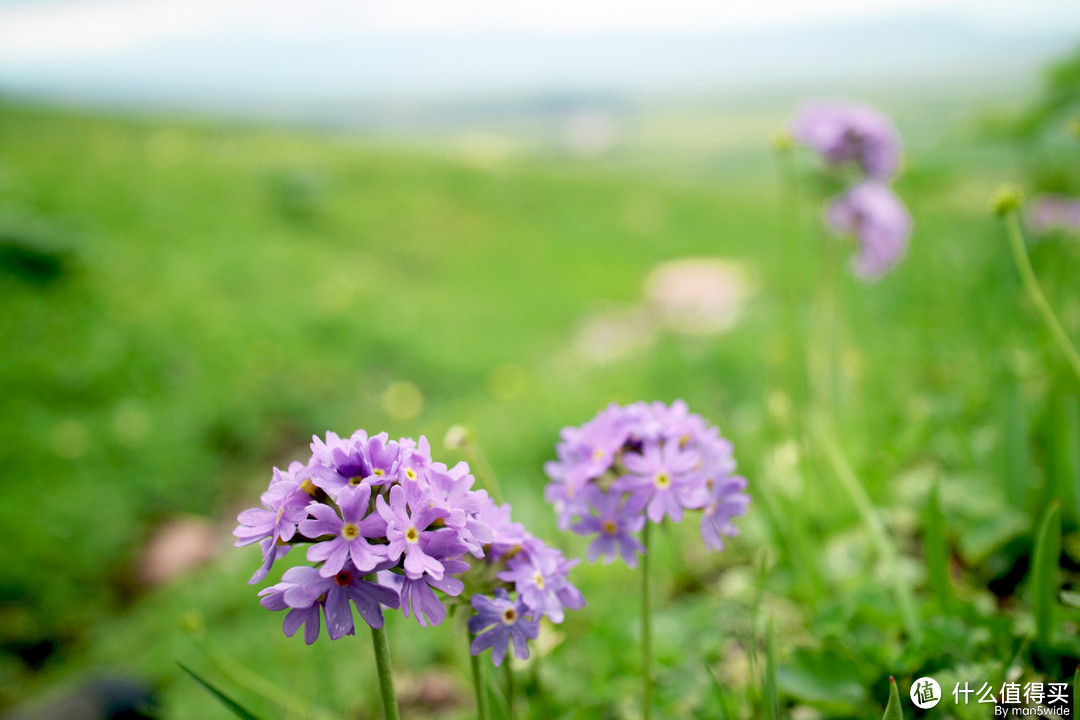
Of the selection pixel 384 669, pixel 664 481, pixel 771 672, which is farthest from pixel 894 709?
pixel 384 669

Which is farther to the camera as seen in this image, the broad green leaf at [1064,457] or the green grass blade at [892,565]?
the broad green leaf at [1064,457]

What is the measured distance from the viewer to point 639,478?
1.21 m

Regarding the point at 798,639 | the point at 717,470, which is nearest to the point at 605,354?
the point at 798,639

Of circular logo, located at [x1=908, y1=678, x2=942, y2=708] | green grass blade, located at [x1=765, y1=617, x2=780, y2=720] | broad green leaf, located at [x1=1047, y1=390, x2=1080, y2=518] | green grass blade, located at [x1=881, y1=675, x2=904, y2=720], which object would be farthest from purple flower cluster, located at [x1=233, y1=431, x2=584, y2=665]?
broad green leaf, located at [x1=1047, y1=390, x2=1080, y2=518]

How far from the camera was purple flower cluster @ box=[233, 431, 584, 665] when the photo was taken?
944 mm

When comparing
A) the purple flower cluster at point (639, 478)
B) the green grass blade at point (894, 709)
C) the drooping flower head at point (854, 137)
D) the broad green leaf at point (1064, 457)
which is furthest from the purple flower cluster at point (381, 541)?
the drooping flower head at point (854, 137)

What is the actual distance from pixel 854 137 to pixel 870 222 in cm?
32

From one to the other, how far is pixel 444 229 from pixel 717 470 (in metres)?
8.96

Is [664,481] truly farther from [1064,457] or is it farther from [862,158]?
[862,158]

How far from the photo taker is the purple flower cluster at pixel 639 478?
Answer: 1.21m

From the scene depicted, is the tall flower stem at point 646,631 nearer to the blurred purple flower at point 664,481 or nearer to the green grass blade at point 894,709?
the blurred purple flower at point 664,481

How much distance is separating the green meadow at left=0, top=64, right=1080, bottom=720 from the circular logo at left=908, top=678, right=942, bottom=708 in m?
0.07

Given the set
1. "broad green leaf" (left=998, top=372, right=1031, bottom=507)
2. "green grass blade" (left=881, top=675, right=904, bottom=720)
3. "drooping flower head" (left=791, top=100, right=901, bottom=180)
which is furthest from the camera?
"drooping flower head" (left=791, top=100, right=901, bottom=180)

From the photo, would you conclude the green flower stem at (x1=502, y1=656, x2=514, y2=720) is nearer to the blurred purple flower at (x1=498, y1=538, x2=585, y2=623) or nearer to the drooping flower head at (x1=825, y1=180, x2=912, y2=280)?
the blurred purple flower at (x1=498, y1=538, x2=585, y2=623)
